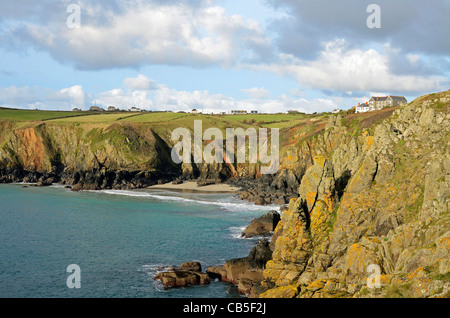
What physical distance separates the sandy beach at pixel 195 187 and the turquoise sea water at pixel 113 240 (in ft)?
36.6

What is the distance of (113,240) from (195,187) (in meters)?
55.3

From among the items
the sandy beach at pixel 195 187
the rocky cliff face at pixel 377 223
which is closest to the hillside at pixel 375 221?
the rocky cliff face at pixel 377 223

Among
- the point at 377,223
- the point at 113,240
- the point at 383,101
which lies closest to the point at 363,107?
the point at 383,101

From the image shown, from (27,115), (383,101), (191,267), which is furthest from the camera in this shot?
(27,115)

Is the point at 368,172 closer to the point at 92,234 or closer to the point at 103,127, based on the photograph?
the point at 92,234

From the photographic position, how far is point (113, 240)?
186 feet

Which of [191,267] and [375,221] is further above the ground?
[375,221]

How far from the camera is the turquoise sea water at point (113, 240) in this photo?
3959 centimetres

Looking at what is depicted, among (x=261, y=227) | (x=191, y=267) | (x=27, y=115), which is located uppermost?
(x=27, y=115)

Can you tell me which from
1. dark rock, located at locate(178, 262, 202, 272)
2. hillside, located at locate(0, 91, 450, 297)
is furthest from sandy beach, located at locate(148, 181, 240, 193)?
dark rock, located at locate(178, 262, 202, 272)

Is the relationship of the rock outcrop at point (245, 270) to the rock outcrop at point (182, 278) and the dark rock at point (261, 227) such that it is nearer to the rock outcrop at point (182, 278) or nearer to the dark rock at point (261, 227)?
the rock outcrop at point (182, 278)

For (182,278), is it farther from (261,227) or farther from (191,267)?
(261,227)

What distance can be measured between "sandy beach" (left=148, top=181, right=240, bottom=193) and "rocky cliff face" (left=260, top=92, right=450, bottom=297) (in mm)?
60677

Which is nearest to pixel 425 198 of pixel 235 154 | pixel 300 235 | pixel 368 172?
pixel 368 172
